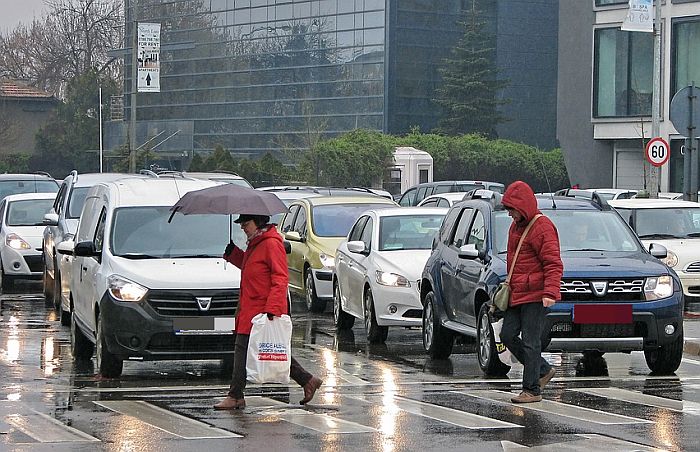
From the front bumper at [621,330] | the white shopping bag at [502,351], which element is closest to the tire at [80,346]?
the white shopping bag at [502,351]

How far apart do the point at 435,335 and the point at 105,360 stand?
11.9 feet

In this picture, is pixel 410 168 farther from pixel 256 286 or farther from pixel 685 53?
pixel 256 286

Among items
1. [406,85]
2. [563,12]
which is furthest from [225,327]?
[406,85]

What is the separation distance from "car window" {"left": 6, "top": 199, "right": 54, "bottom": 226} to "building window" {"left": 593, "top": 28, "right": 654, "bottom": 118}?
3057 cm

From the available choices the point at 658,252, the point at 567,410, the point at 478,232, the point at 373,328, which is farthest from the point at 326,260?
the point at 567,410

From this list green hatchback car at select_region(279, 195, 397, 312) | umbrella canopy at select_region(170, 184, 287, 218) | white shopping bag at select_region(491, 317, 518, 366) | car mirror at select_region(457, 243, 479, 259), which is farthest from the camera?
green hatchback car at select_region(279, 195, 397, 312)

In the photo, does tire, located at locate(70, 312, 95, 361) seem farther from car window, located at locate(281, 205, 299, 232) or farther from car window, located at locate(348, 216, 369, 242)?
car window, located at locate(281, 205, 299, 232)

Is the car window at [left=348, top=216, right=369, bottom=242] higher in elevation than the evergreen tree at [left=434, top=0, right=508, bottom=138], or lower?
lower

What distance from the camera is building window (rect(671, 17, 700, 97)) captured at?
51031 mm

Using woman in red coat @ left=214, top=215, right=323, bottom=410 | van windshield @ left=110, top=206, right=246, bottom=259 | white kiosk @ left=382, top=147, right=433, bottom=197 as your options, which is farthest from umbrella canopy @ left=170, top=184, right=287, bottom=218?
white kiosk @ left=382, top=147, right=433, bottom=197

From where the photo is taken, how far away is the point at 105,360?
13.2 meters

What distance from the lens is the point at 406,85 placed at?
3164 inches

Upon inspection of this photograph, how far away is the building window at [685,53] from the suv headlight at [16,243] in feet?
102

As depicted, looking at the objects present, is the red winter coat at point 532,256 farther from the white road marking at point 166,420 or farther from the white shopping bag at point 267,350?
the white road marking at point 166,420
